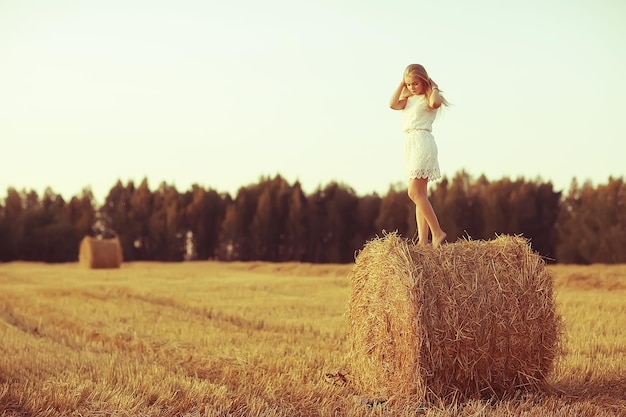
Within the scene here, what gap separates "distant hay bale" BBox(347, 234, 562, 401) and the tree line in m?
31.1

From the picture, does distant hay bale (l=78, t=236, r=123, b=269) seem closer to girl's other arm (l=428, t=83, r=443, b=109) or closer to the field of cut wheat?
the field of cut wheat

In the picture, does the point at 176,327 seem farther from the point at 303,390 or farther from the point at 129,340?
the point at 303,390

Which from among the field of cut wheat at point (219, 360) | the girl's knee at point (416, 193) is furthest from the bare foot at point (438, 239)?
the field of cut wheat at point (219, 360)

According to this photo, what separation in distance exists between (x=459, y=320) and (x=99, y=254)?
25136 millimetres

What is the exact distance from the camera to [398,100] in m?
7.34

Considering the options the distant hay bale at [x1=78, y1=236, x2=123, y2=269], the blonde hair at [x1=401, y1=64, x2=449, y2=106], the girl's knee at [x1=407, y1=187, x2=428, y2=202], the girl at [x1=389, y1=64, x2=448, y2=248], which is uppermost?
the blonde hair at [x1=401, y1=64, x2=449, y2=106]

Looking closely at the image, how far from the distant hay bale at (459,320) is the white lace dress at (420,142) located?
2.34 feet

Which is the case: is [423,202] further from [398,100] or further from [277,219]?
[277,219]

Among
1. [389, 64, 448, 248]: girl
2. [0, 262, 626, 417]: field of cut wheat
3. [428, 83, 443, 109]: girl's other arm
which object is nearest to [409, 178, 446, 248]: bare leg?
[389, 64, 448, 248]: girl

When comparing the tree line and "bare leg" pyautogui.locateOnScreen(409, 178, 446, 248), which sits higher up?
the tree line

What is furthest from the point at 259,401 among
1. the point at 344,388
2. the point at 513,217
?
the point at 513,217

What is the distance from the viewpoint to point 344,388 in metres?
7.18

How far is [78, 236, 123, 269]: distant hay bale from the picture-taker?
2980 centimetres

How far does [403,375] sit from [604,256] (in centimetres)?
2999
